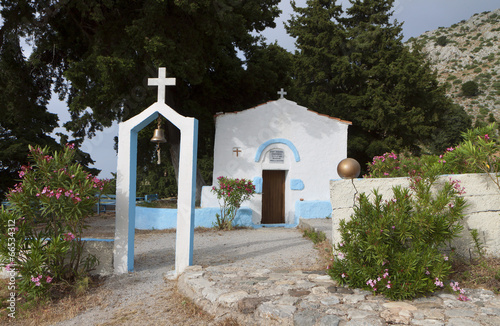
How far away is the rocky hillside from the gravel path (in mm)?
32524

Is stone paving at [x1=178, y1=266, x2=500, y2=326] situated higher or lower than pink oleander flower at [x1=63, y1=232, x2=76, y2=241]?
lower

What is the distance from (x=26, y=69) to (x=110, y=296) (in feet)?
35.1

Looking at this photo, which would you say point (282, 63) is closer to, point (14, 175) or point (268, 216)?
point (268, 216)

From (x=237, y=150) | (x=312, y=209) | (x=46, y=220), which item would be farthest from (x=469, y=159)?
(x=237, y=150)

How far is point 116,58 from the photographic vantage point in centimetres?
937

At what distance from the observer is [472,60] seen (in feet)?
165

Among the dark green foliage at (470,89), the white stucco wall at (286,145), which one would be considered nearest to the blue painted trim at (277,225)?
the white stucco wall at (286,145)

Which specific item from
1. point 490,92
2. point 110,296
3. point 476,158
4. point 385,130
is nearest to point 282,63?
point 385,130

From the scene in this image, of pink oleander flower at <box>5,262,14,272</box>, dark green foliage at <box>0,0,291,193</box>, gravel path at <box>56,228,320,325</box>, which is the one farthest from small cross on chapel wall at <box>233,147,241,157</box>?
pink oleander flower at <box>5,262,14,272</box>

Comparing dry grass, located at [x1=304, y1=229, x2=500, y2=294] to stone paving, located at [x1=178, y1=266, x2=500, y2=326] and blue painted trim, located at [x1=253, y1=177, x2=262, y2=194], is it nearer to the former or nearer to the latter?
stone paving, located at [x1=178, y1=266, x2=500, y2=326]

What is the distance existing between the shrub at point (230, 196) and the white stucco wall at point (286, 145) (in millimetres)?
1081

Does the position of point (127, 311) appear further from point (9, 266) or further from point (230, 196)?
point (230, 196)

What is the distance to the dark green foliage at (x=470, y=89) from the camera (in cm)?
4174

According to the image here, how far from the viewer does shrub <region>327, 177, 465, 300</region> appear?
11.8 ft
